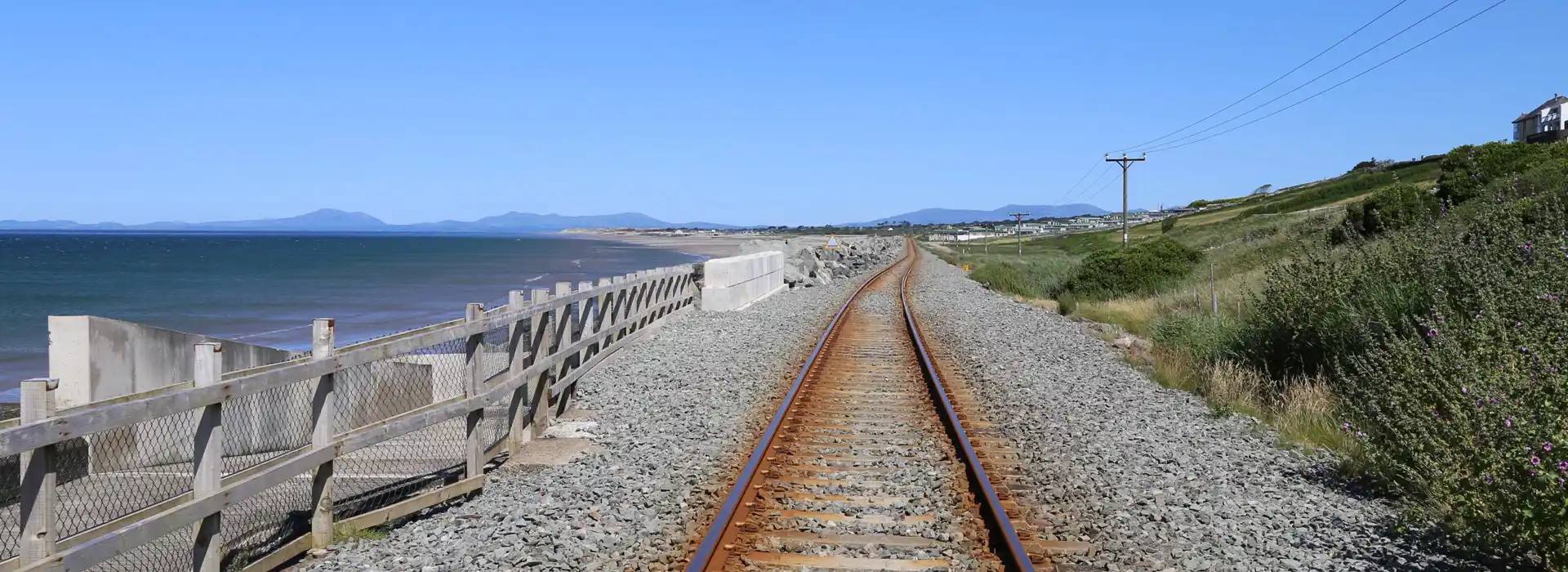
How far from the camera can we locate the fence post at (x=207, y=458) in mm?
5730

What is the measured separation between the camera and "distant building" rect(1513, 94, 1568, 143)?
3807 inches

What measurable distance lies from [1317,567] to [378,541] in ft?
17.4

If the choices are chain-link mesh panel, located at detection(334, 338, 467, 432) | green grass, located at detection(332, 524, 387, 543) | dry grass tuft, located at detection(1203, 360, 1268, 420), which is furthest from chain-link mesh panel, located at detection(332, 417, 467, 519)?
dry grass tuft, located at detection(1203, 360, 1268, 420)

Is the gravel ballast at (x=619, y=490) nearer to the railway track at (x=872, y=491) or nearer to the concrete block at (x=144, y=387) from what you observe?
the railway track at (x=872, y=491)

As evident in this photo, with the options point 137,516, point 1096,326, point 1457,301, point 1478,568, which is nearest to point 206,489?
point 137,516

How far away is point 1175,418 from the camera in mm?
11273

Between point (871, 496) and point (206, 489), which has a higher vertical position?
point (206, 489)

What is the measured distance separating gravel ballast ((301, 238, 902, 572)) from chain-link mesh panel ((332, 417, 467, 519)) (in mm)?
733

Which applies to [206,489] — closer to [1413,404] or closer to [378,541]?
[378,541]

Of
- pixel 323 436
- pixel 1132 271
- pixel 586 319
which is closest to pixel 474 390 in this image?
pixel 323 436

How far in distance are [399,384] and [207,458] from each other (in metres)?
7.94

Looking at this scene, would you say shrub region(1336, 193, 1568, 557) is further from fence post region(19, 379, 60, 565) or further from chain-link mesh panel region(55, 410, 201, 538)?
chain-link mesh panel region(55, 410, 201, 538)

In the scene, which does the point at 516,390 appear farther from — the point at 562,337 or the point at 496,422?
the point at 496,422

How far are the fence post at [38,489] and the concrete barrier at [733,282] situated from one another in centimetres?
2029
